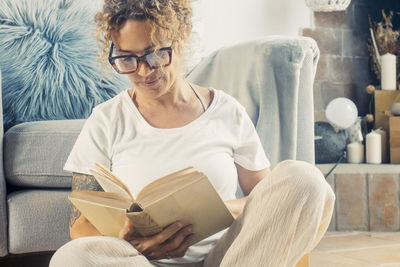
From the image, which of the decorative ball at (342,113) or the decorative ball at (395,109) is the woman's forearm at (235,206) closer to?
the decorative ball at (342,113)

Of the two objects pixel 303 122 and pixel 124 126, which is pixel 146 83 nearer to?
pixel 124 126

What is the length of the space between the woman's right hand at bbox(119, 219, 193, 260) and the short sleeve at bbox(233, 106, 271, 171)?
266 millimetres

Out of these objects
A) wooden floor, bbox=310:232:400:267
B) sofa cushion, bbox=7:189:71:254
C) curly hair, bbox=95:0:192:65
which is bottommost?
wooden floor, bbox=310:232:400:267

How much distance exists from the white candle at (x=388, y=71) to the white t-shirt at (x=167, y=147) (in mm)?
1955

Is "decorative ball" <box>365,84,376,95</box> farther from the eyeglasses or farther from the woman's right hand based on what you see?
the woman's right hand

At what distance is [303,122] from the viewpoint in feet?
4.89

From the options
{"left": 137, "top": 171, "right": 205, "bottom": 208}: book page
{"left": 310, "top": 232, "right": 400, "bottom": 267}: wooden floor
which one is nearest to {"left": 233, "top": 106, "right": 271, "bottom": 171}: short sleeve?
{"left": 137, "top": 171, "right": 205, "bottom": 208}: book page

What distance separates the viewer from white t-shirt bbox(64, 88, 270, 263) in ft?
3.56

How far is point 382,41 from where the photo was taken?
2.99m

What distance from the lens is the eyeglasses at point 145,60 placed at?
1.05m

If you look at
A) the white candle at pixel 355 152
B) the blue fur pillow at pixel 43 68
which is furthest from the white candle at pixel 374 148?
the blue fur pillow at pixel 43 68

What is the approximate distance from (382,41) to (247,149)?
2.12m

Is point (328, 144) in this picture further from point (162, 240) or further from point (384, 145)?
point (162, 240)

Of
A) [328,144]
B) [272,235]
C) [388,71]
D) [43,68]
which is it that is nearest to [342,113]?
[328,144]
